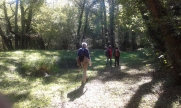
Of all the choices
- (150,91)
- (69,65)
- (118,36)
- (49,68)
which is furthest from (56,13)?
(150,91)

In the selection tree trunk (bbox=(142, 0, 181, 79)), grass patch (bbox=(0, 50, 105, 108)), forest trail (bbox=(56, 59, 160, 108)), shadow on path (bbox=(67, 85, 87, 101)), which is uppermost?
tree trunk (bbox=(142, 0, 181, 79))

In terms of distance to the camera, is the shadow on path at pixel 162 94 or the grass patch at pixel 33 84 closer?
the shadow on path at pixel 162 94

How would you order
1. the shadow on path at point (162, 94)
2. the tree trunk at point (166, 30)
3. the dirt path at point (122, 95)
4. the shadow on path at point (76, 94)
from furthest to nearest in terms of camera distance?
1. the shadow on path at point (76, 94)
2. the tree trunk at point (166, 30)
3. the dirt path at point (122, 95)
4. the shadow on path at point (162, 94)

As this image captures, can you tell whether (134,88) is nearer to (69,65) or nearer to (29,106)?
(29,106)

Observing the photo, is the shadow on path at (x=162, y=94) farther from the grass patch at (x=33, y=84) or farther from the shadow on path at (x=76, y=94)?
the grass patch at (x=33, y=84)

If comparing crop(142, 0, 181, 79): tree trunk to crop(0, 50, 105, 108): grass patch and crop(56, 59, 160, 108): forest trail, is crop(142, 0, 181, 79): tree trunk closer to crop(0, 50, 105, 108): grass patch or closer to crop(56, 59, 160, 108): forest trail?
crop(56, 59, 160, 108): forest trail

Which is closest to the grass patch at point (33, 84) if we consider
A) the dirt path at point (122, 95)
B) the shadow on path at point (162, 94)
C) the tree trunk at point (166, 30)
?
the dirt path at point (122, 95)

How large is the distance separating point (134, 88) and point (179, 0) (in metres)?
4.29

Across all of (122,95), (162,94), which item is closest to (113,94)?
(122,95)

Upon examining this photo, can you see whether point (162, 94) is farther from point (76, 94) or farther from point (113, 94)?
point (76, 94)

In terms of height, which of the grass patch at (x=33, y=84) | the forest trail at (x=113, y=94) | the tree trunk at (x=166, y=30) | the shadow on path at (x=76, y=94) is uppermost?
the tree trunk at (x=166, y=30)

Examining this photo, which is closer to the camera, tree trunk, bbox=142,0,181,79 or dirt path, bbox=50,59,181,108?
dirt path, bbox=50,59,181,108

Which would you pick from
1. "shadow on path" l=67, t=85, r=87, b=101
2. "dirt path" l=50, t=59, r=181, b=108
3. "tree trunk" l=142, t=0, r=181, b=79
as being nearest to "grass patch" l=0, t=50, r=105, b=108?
"shadow on path" l=67, t=85, r=87, b=101

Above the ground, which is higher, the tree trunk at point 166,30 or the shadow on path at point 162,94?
the tree trunk at point 166,30
